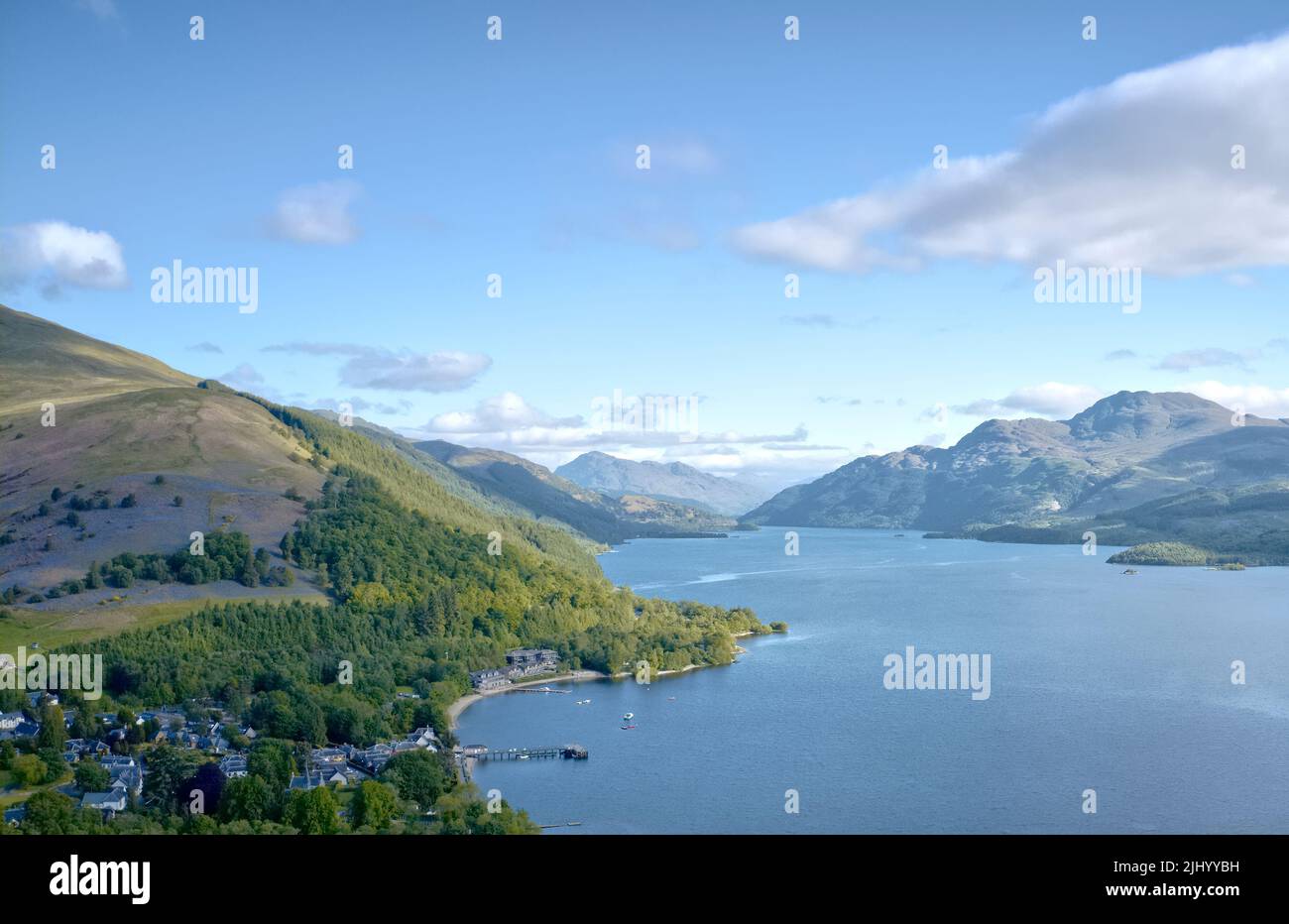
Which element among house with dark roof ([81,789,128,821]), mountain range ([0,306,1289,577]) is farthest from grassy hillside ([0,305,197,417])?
house with dark roof ([81,789,128,821])

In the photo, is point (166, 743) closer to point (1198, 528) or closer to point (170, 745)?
point (170, 745)

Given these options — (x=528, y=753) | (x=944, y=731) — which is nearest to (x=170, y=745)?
(x=528, y=753)

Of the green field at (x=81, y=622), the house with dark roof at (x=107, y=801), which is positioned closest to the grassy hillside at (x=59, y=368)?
the green field at (x=81, y=622)

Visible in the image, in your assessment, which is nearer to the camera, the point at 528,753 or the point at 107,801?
the point at 107,801

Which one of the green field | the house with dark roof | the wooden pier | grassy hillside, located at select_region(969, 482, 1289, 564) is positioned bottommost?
the wooden pier

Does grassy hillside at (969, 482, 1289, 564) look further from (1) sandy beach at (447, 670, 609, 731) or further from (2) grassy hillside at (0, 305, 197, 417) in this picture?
→ (2) grassy hillside at (0, 305, 197, 417)

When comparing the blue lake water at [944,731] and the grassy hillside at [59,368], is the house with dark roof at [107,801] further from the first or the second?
the grassy hillside at [59,368]

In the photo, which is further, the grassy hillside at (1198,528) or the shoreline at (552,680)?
the grassy hillside at (1198,528)
